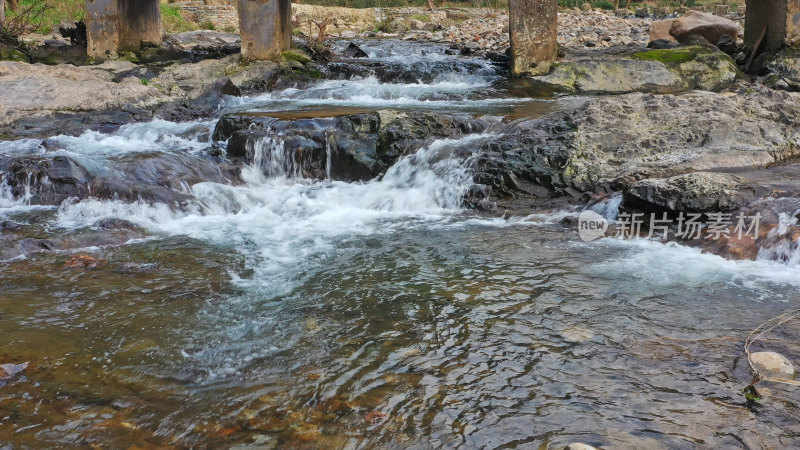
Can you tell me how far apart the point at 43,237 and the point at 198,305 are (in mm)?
2384

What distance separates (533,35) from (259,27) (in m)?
5.22

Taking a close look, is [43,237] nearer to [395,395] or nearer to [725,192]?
[395,395]

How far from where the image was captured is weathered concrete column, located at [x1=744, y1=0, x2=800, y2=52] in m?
11.6

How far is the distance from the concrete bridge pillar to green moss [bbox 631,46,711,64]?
1007 centimetres

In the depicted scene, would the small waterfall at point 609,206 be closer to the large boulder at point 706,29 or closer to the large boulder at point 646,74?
the large boulder at point 646,74

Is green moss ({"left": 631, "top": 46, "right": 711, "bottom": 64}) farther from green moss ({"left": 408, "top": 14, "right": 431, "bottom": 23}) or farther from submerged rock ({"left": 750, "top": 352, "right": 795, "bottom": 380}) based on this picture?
green moss ({"left": 408, "top": 14, "right": 431, "bottom": 23})

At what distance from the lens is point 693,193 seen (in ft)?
18.5

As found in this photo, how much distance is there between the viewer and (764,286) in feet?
14.8

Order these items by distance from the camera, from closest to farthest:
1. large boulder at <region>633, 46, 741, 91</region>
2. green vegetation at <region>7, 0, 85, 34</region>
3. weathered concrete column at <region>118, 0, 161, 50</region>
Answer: large boulder at <region>633, 46, 741, 91</region>, weathered concrete column at <region>118, 0, 161, 50</region>, green vegetation at <region>7, 0, 85, 34</region>

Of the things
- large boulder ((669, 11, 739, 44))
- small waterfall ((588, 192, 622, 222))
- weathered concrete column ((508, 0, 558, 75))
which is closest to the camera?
small waterfall ((588, 192, 622, 222))

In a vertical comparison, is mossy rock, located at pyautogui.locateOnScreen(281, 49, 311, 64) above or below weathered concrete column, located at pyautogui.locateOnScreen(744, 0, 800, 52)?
below

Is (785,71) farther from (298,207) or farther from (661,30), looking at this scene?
(298,207)

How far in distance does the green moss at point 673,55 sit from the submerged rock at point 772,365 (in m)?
9.61

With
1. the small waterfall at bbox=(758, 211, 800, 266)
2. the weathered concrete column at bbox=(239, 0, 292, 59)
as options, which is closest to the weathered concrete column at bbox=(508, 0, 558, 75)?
the weathered concrete column at bbox=(239, 0, 292, 59)
